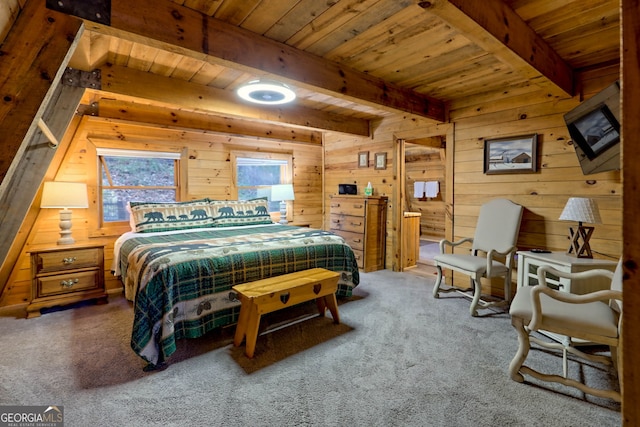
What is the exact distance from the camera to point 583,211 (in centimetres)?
240

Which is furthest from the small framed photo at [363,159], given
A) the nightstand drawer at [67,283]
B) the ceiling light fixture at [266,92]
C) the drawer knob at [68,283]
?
the drawer knob at [68,283]

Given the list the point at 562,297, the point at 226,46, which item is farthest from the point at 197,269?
the point at 562,297

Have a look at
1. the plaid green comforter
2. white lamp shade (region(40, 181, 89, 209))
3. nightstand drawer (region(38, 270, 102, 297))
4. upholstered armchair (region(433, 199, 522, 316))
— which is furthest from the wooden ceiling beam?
upholstered armchair (region(433, 199, 522, 316))

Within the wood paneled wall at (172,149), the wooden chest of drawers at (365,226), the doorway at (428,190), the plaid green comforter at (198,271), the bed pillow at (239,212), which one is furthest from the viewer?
the doorway at (428,190)

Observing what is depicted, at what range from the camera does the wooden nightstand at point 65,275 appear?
280cm

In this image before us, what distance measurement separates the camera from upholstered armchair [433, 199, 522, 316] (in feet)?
9.28

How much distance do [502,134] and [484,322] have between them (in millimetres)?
1963

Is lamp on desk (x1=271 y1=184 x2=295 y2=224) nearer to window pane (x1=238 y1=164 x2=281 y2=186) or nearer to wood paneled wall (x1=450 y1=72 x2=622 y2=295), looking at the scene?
window pane (x1=238 y1=164 x2=281 y2=186)

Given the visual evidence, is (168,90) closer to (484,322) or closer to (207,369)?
(207,369)

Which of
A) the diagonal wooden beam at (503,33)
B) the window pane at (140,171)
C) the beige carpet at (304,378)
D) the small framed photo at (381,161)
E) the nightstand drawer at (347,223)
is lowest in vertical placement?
the beige carpet at (304,378)

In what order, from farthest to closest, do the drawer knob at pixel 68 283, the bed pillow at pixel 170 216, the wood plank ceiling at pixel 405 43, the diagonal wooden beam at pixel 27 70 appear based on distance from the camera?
the bed pillow at pixel 170 216 → the drawer knob at pixel 68 283 → the wood plank ceiling at pixel 405 43 → the diagonal wooden beam at pixel 27 70

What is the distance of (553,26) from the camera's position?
204 cm

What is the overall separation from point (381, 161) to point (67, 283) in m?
4.02

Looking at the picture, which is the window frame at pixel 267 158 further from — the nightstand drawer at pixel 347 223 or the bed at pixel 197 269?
the bed at pixel 197 269
